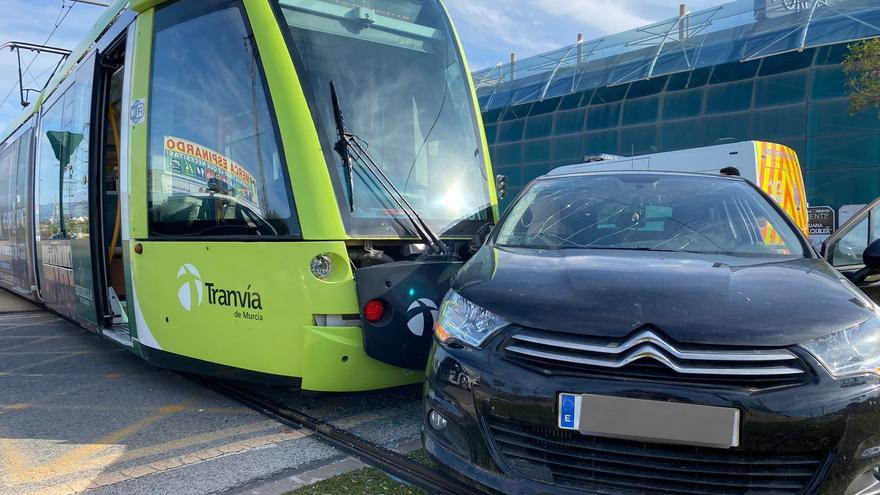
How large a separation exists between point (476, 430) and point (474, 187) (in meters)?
2.65

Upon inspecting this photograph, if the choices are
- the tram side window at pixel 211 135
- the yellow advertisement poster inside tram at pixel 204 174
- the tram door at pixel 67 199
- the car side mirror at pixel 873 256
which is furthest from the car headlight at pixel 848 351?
the tram door at pixel 67 199

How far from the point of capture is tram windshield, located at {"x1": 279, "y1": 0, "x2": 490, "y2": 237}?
4000 mm

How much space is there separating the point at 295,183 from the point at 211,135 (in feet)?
3.06

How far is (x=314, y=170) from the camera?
3.78 meters

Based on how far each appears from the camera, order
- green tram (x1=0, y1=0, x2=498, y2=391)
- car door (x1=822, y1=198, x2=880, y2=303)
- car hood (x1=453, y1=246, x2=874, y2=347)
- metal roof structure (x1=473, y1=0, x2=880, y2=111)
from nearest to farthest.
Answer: car hood (x1=453, y1=246, x2=874, y2=347), car door (x1=822, y1=198, x2=880, y2=303), green tram (x1=0, y1=0, x2=498, y2=391), metal roof structure (x1=473, y1=0, x2=880, y2=111)

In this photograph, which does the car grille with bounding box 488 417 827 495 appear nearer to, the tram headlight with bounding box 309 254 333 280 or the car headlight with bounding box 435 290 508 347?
the car headlight with bounding box 435 290 508 347

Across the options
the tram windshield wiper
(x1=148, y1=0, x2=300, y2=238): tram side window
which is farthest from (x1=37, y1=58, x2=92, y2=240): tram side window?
the tram windshield wiper

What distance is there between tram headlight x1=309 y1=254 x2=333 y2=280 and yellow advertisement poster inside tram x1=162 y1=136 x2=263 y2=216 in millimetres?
539

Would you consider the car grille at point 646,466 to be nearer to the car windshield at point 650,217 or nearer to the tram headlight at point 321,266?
the car windshield at point 650,217

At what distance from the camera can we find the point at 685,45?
74.6ft

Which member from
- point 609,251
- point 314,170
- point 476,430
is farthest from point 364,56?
point 476,430

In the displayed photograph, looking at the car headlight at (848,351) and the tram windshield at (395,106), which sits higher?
the tram windshield at (395,106)

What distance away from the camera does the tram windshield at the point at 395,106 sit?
4000mm

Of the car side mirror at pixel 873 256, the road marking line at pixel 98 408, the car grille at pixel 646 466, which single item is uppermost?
the car side mirror at pixel 873 256
